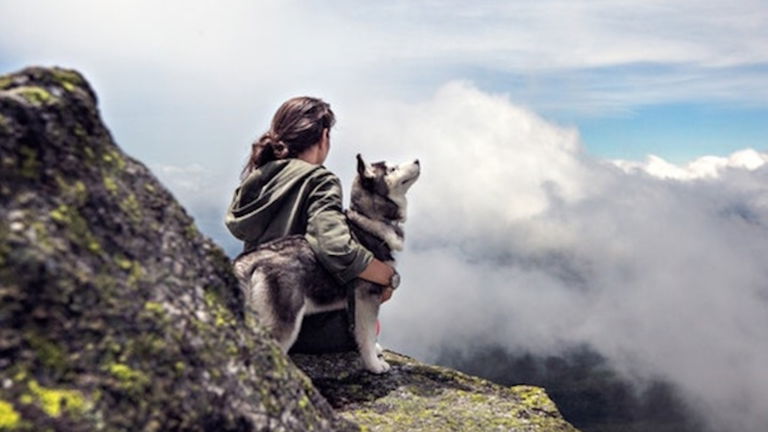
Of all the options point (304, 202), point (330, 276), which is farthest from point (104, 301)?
point (304, 202)

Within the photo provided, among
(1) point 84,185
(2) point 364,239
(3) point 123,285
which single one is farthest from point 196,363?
(2) point 364,239

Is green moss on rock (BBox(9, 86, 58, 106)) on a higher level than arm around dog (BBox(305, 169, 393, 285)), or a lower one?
lower

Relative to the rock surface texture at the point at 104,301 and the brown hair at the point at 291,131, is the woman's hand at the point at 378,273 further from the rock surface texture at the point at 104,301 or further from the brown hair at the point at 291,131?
the rock surface texture at the point at 104,301

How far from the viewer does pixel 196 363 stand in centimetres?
476

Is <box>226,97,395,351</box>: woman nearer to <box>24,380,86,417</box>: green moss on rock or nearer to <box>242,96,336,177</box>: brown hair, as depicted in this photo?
<box>242,96,336,177</box>: brown hair

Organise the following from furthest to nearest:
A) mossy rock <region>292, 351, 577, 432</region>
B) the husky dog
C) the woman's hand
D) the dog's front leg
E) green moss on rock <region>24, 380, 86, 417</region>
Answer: the dog's front leg, the woman's hand, the husky dog, mossy rock <region>292, 351, 577, 432</region>, green moss on rock <region>24, 380, 86, 417</region>

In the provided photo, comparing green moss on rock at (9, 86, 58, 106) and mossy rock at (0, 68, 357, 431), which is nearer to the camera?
mossy rock at (0, 68, 357, 431)

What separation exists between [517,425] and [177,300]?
6.82 metres

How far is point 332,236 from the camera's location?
10.6 metres

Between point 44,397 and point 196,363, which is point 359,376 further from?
point 44,397

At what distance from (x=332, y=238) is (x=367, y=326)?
204 cm

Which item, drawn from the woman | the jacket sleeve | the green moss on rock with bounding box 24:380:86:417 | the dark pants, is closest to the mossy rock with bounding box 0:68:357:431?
the green moss on rock with bounding box 24:380:86:417

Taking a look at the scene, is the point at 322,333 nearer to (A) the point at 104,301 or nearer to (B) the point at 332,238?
(B) the point at 332,238

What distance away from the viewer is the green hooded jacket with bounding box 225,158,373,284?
10.6 meters
